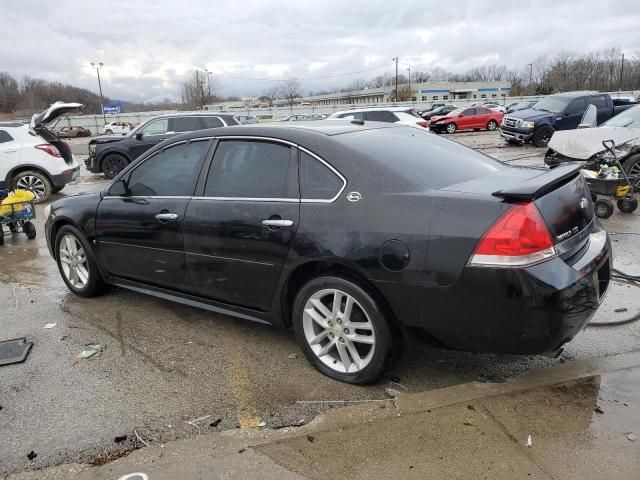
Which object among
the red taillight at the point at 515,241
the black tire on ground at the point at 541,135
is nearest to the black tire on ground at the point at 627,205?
the red taillight at the point at 515,241

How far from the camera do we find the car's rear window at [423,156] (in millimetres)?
3297

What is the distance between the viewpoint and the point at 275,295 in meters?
3.59

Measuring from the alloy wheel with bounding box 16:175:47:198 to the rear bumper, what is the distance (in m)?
10.7

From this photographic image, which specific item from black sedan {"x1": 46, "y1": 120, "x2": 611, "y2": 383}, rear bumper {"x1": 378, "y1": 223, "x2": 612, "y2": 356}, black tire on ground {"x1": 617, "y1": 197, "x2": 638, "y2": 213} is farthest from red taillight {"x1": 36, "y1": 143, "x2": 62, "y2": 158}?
black tire on ground {"x1": 617, "y1": 197, "x2": 638, "y2": 213}

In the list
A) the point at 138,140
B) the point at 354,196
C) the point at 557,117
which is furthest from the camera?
the point at 557,117

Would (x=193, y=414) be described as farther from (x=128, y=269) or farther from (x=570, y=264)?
(x=570, y=264)

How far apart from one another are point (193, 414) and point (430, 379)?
1489 millimetres

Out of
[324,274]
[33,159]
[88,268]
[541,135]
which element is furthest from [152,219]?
Result: [541,135]

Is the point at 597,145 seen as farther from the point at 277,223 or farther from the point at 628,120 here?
the point at 277,223

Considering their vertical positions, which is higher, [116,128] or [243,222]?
[116,128]

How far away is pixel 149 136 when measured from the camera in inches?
576

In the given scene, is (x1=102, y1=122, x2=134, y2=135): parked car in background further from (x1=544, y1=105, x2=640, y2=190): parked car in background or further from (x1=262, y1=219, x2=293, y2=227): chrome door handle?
(x1=262, y1=219, x2=293, y2=227): chrome door handle

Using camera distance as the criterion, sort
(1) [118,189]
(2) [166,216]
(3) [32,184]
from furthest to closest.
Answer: (3) [32,184], (1) [118,189], (2) [166,216]

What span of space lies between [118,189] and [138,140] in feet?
34.6
